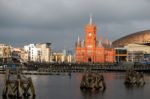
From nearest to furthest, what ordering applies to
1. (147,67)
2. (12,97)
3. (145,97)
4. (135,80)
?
1. (12,97)
2. (145,97)
3. (135,80)
4. (147,67)

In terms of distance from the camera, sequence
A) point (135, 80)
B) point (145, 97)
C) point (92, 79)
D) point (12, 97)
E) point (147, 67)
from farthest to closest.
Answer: point (147, 67), point (135, 80), point (92, 79), point (145, 97), point (12, 97)

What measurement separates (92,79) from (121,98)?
45.7 feet

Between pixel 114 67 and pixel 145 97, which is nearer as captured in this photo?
pixel 145 97

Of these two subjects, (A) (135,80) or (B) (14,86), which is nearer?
(B) (14,86)

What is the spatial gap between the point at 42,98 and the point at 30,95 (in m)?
1.91

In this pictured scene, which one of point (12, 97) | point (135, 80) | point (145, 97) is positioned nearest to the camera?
point (12, 97)

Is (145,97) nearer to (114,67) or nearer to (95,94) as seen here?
(95,94)

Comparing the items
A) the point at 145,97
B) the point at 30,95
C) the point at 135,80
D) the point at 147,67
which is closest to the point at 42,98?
the point at 30,95

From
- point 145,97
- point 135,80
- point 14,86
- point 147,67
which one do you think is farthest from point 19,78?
point 147,67

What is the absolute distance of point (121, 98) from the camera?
6381cm

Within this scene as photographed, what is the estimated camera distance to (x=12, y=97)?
60562mm

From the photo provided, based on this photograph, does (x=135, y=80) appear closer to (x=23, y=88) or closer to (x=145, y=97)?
(x=145, y=97)

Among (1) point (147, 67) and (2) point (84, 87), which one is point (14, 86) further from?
(1) point (147, 67)

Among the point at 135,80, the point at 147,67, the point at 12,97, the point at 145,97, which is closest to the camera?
the point at 12,97
